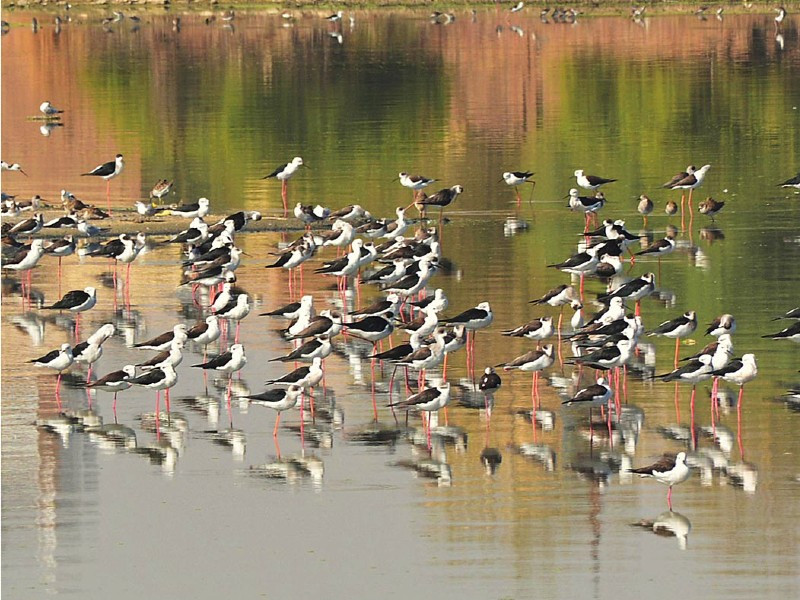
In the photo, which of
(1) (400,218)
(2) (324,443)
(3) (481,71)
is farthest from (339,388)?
(3) (481,71)

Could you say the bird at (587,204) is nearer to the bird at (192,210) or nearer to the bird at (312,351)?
the bird at (192,210)

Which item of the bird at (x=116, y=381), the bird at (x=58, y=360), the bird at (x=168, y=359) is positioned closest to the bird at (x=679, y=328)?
the bird at (x=168, y=359)

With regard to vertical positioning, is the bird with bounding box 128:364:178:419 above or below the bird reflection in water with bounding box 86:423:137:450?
above

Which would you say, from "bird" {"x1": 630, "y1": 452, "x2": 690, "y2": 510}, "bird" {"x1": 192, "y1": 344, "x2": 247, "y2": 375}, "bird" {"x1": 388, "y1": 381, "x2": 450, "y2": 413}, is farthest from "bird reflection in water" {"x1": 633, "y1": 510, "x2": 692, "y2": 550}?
"bird" {"x1": 192, "y1": 344, "x2": 247, "y2": 375}

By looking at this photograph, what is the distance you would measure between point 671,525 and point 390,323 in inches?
326

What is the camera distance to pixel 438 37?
4188 inches

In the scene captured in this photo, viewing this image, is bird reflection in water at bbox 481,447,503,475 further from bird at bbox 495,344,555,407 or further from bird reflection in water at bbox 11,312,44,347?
bird reflection in water at bbox 11,312,44,347

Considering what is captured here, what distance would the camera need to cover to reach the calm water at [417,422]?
1599cm

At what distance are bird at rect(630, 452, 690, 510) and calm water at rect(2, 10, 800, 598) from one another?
265 mm

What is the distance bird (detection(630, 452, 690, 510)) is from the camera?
57.0 feet

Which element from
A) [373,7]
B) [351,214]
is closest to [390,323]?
[351,214]

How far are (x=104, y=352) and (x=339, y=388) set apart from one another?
430 cm

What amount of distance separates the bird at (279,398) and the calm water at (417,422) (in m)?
0.32

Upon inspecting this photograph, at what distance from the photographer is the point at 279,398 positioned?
67.4 ft
